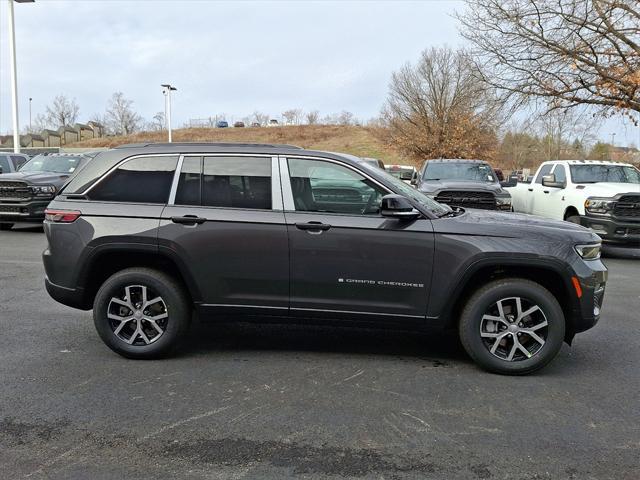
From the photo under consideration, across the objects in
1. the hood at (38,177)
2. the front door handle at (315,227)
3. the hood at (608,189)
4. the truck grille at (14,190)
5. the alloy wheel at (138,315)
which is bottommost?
the alloy wheel at (138,315)

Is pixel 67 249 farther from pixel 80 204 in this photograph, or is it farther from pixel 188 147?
pixel 188 147

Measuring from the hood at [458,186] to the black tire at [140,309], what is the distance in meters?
7.62

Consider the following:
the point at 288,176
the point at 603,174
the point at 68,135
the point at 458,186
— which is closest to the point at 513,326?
the point at 288,176

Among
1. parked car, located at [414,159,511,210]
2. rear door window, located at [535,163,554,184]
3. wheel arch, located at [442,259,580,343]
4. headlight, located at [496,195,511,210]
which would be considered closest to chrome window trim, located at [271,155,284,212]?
wheel arch, located at [442,259,580,343]

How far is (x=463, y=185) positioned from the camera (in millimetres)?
11688

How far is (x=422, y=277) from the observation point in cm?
446

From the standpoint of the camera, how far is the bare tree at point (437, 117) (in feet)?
129

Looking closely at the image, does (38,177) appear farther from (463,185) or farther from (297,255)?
(297,255)

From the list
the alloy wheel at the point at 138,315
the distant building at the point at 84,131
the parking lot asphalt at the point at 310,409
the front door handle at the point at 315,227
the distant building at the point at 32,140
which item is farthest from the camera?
the distant building at the point at 84,131

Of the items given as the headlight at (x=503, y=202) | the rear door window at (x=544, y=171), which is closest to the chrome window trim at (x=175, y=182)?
the headlight at (x=503, y=202)

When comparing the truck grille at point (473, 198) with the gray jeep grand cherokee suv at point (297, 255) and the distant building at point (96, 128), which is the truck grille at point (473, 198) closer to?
the gray jeep grand cherokee suv at point (297, 255)

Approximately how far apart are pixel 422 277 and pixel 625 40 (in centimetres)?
1748

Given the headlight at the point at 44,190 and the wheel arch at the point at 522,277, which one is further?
the headlight at the point at 44,190

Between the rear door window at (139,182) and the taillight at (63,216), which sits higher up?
the rear door window at (139,182)
